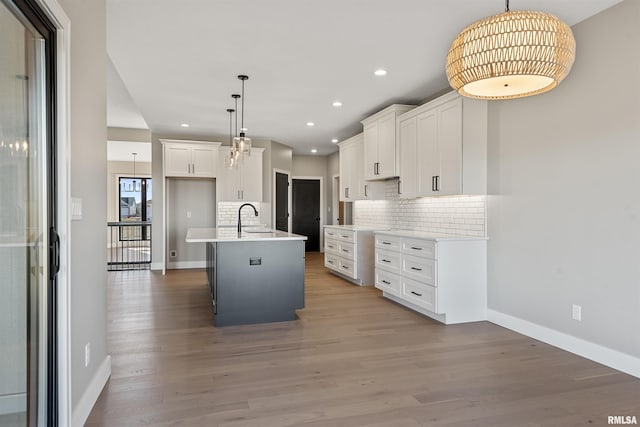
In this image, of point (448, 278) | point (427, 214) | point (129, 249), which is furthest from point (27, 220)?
point (129, 249)

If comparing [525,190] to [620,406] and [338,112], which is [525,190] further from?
[338,112]

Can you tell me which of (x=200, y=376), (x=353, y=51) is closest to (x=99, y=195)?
(x=200, y=376)

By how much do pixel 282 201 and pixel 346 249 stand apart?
3033mm

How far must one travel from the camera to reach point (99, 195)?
2.57m

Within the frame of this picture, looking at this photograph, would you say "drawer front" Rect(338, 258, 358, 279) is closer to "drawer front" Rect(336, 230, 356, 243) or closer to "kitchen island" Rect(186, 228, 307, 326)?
"drawer front" Rect(336, 230, 356, 243)

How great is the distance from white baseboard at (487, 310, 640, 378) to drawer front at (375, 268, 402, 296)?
1043mm

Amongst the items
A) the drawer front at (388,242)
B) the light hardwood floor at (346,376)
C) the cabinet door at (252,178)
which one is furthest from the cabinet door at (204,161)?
the drawer front at (388,242)

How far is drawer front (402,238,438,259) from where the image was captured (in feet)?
13.3

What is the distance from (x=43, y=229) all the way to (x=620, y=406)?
3.26 metres

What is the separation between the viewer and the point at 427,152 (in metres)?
4.71

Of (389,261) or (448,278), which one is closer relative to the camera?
(448,278)

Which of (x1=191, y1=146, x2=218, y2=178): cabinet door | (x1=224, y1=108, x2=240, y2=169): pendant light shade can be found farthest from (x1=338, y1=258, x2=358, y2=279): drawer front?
(x1=191, y1=146, x2=218, y2=178): cabinet door

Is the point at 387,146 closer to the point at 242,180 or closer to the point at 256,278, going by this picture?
the point at 256,278

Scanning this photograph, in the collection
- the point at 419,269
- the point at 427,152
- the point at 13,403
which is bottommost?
the point at 13,403
